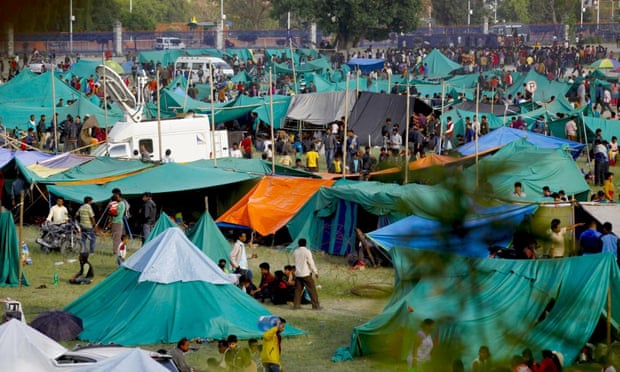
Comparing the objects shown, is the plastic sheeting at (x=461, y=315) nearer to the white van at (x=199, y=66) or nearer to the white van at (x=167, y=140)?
the white van at (x=167, y=140)

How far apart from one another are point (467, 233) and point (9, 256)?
12.6 m

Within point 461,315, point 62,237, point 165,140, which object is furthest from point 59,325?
point 165,140

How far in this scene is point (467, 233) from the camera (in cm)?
193

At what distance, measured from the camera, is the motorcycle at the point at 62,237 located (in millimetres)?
15820

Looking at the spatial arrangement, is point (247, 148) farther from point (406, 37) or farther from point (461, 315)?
point (406, 37)

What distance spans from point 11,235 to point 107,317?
3085 mm

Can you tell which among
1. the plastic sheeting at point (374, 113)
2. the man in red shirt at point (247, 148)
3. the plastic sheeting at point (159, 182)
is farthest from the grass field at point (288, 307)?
Answer: the plastic sheeting at point (374, 113)

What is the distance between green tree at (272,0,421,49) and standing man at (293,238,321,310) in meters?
48.3

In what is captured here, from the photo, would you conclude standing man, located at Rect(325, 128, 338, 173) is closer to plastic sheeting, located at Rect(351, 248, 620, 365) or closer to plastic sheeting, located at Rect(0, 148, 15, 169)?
plastic sheeting, located at Rect(0, 148, 15, 169)

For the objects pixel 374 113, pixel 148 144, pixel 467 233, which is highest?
pixel 467 233

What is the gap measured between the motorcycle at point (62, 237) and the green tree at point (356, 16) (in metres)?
45.3

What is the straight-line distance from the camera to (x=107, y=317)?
11.5 meters

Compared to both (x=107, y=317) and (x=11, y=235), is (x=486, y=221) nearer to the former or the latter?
(x=107, y=317)

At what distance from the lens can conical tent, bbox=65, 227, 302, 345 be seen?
11.2 metres
